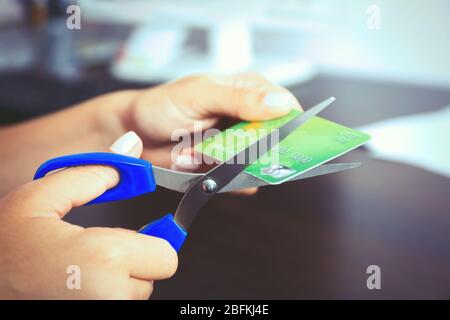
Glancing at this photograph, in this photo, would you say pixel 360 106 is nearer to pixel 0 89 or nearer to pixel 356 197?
pixel 356 197

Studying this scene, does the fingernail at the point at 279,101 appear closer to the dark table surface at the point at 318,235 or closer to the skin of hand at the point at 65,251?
the dark table surface at the point at 318,235

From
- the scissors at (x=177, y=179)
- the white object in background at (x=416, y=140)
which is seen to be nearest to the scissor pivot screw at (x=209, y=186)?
the scissors at (x=177, y=179)

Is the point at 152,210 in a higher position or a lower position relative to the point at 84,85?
lower

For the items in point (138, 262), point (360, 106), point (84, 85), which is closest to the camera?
point (138, 262)

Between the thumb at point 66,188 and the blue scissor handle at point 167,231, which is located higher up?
the thumb at point 66,188

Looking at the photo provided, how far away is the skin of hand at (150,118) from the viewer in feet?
1.49

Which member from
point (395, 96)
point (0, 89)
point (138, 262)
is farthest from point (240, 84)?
point (0, 89)

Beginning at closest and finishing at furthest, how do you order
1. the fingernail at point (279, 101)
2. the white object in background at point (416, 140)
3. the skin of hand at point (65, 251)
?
the skin of hand at point (65, 251), the fingernail at point (279, 101), the white object in background at point (416, 140)

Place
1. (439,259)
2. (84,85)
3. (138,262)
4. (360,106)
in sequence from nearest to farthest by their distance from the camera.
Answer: (138,262) < (439,259) < (360,106) < (84,85)

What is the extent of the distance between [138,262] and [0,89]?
0.60 meters

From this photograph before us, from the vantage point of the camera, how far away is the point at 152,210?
48 cm

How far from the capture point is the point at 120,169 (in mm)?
353

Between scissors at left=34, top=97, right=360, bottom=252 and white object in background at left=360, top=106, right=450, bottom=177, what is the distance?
0.78ft
